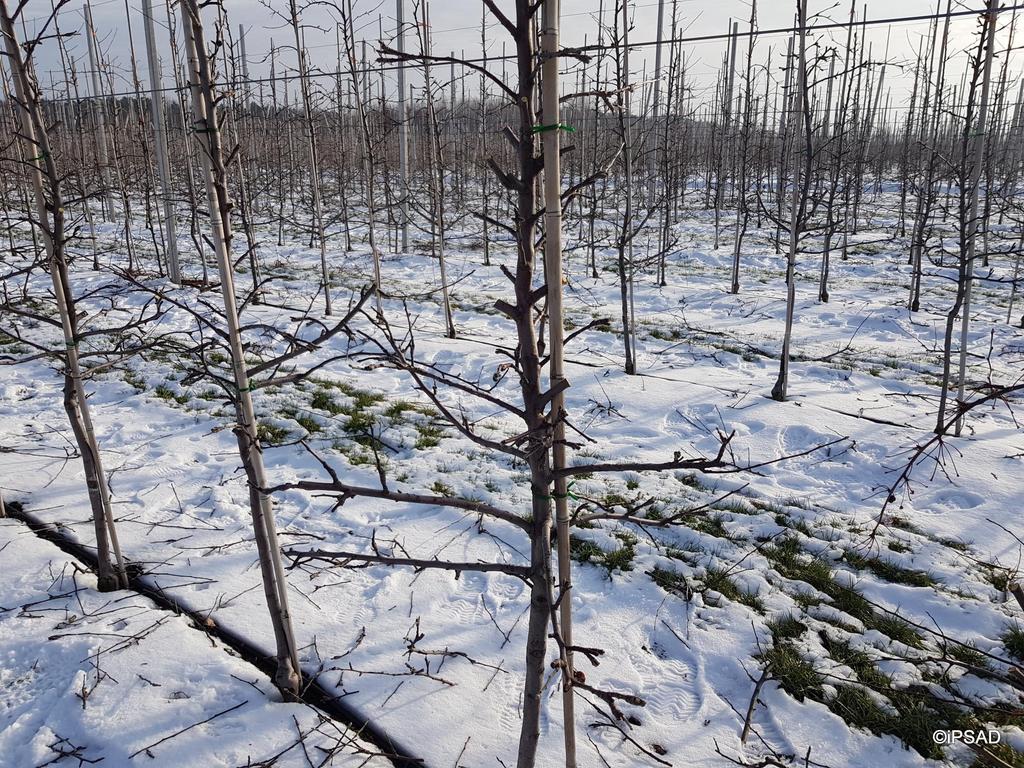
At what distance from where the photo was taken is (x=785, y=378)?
6410 mm

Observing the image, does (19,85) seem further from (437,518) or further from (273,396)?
(273,396)

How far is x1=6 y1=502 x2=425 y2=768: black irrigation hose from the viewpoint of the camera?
8.04 ft

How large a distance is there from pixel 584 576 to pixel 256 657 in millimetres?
1779

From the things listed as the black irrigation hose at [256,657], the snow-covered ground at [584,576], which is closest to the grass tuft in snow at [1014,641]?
the snow-covered ground at [584,576]

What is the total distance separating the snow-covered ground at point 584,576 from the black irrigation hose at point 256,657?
6cm

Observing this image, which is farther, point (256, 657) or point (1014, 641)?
point (1014, 641)

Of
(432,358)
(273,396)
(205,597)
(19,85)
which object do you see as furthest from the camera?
(432,358)

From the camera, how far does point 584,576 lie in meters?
3.63

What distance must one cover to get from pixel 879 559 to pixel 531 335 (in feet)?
11.3

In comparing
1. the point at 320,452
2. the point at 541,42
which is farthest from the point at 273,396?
the point at 541,42

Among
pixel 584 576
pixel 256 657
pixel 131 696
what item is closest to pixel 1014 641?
pixel 584 576

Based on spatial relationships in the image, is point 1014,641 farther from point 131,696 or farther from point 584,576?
Result: point 131,696

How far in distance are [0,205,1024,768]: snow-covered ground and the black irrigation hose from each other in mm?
63

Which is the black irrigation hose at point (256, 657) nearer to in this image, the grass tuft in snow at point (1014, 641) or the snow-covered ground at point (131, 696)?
the snow-covered ground at point (131, 696)
